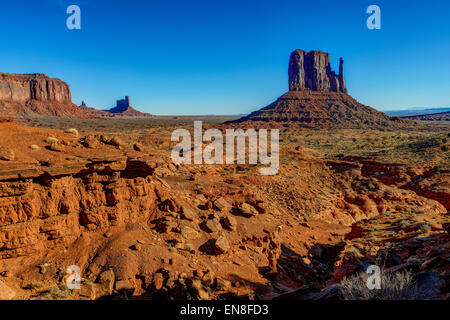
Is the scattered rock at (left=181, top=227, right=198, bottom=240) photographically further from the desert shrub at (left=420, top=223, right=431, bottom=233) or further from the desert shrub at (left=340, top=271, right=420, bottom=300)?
the desert shrub at (left=420, top=223, right=431, bottom=233)

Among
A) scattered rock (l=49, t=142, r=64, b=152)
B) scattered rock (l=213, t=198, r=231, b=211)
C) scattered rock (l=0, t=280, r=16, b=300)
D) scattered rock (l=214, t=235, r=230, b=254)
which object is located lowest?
scattered rock (l=214, t=235, r=230, b=254)

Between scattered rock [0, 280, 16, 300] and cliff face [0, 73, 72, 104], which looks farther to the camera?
cliff face [0, 73, 72, 104]

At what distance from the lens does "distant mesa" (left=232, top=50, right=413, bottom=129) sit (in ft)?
291

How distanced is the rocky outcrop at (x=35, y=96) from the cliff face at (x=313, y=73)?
112 metres

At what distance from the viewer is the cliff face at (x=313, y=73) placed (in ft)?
382

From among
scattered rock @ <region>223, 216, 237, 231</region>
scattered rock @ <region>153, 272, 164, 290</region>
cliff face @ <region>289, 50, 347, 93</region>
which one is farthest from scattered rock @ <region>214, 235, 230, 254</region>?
cliff face @ <region>289, 50, 347, 93</region>

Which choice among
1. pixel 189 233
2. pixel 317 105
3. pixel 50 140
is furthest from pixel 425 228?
pixel 317 105

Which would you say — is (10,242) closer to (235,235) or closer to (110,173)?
(110,173)

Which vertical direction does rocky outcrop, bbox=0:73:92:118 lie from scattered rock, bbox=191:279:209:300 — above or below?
above

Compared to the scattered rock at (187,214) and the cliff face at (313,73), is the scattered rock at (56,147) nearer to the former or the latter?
the scattered rock at (187,214)

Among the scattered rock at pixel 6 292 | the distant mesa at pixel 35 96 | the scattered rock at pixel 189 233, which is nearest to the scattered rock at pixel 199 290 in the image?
the scattered rock at pixel 189 233

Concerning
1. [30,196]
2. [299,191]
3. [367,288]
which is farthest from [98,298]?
[299,191]
